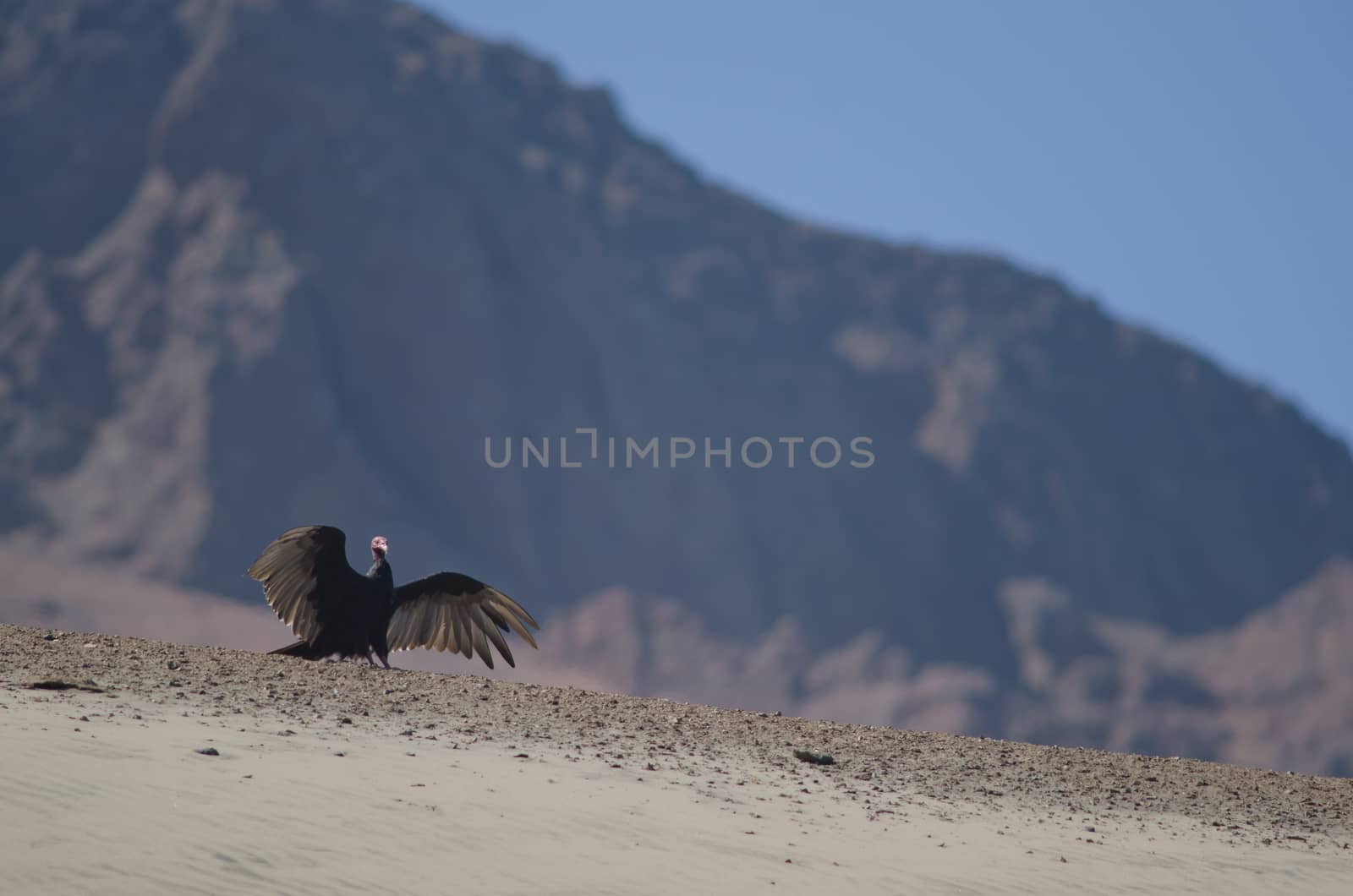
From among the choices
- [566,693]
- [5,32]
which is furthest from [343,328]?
[566,693]

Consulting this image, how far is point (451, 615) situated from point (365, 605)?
895mm

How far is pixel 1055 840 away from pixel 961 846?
2.64ft

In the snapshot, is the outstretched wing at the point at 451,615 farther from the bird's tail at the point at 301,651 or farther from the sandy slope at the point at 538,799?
the bird's tail at the point at 301,651

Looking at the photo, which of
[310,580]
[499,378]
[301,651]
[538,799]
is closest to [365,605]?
[310,580]

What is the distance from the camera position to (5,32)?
88938 mm

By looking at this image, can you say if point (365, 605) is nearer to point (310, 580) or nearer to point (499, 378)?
point (310, 580)

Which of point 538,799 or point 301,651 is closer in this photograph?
point 538,799

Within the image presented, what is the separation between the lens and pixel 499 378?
82.1 metres

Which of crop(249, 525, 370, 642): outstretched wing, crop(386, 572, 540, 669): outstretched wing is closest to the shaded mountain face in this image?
crop(386, 572, 540, 669): outstretched wing

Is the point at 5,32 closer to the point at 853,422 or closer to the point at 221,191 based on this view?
the point at 221,191

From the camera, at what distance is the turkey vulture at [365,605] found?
12.9m

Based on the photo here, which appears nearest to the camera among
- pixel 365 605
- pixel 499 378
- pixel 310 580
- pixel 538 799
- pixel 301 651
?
pixel 538 799

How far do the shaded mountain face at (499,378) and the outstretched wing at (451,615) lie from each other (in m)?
57.7

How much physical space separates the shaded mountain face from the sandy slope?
59.7 meters
